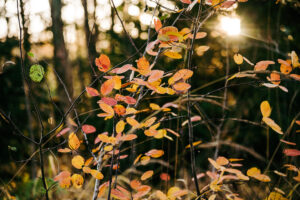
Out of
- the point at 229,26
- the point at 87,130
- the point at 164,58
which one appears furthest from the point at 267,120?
the point at 164,58

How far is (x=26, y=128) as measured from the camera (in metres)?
3.76

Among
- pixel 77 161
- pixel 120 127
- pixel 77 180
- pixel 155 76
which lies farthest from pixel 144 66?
pixel 77 180

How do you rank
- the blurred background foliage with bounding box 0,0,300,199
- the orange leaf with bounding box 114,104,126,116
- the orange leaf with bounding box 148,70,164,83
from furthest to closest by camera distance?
the blurred background foliage with bounding box 0,0,300,199 < the orange leaf with bounding box 114,104,126,116 < the orange leaf with bounding box 148,70,164,83

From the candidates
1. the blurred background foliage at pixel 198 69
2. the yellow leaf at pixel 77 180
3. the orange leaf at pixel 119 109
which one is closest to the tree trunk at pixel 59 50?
the blurred background foliage at pixel 198 69

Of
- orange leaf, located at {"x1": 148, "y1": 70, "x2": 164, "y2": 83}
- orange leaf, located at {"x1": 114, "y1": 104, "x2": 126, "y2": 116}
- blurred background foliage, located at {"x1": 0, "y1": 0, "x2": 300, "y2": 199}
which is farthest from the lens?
blurred background foliage, located at {"x1": 0, "y1": 0, "x2": 300, "y2": 199}

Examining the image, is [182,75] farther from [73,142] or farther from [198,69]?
[198,69]

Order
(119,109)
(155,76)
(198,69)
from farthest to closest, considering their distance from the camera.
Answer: (198,69), (119,109), (155,76)

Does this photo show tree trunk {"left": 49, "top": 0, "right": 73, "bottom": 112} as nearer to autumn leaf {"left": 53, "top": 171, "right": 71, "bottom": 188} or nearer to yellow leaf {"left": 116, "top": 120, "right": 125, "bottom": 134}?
autumn leaf {"left": 53, "top": 171, "right": 71, "bottom": 188}

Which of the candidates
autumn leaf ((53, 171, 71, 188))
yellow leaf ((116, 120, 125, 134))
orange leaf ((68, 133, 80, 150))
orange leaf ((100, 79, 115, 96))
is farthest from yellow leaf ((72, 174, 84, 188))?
orange leaf ((100, 79, 115, 96))

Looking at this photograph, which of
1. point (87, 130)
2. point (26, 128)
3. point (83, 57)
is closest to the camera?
point (87, 130)

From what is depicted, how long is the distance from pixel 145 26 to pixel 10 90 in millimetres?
2650

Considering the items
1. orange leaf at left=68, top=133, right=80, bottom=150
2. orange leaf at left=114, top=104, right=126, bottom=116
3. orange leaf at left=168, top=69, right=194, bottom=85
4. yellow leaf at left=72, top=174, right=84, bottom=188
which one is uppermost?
orange leaf at left=168, top=69, right=194, bottom=85

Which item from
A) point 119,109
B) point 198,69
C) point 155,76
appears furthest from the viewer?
point 198,69

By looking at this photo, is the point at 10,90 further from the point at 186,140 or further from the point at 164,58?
the point at 186,140
